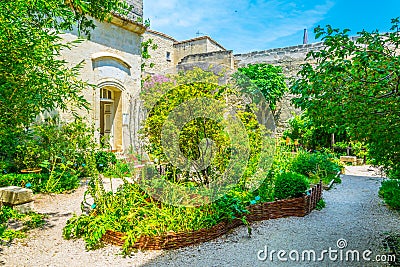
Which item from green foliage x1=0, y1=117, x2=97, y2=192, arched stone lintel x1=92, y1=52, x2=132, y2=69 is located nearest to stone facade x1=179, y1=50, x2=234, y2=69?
arched stone lintel x1=92, y1=52, x2=132, y2=69

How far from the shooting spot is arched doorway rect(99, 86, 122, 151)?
8398 millimetres

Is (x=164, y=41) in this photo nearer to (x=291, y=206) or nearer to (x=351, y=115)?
(x=291, y=206)

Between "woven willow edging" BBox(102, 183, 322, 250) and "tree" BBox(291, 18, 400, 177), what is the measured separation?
6.07ft

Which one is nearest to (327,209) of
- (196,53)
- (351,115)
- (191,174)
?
(191,174)

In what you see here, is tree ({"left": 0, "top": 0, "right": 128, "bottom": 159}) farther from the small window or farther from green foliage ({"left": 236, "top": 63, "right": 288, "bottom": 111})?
green foliage ({"left": 236, "top": 63, "right": 288, "bottom": 111})

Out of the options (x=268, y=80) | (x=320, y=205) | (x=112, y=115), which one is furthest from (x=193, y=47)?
(x=320, y=205)

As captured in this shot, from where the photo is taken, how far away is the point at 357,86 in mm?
A: 2168

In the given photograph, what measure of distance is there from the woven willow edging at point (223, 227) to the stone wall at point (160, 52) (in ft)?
31.6

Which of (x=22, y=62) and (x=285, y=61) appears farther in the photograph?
(x=285, y=61)

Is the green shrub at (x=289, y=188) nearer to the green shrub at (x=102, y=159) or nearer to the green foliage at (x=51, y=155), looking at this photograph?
the green foliage at (x=51, y=155)

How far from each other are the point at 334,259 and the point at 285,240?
0.59 metres

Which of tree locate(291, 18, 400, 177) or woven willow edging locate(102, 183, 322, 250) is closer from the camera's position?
tree locate(291, 18, 400, 177)

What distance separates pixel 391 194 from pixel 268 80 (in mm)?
7672

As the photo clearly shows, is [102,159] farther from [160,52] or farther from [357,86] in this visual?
[160,52]
